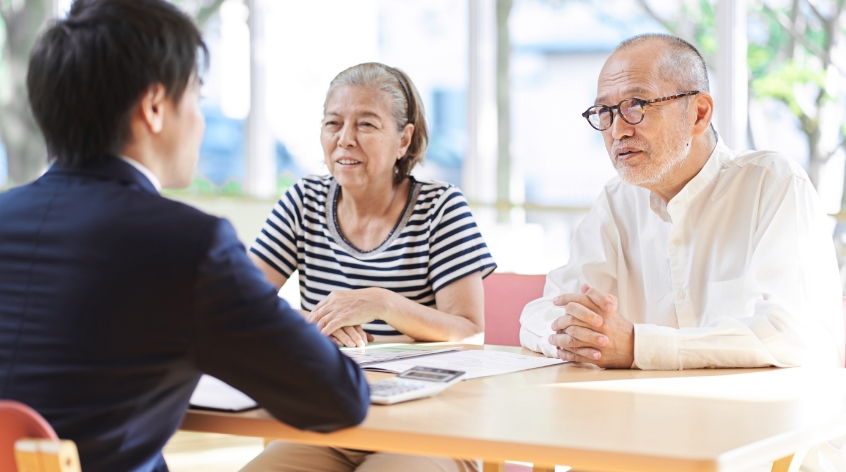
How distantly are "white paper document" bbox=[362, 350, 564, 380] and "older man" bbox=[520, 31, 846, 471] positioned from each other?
0.22 ft

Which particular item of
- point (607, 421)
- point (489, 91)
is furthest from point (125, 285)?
point (489, 91)

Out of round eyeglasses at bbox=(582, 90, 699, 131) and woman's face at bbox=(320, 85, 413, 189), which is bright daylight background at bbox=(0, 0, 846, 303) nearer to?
woman's face at bbox=(320, 85, 413, 189)

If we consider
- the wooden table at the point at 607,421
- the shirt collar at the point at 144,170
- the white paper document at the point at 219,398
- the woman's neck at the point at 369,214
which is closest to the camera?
the wooden table at the point at 607,421

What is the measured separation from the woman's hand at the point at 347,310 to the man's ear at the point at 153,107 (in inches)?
30.9

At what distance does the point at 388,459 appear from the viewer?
153cm

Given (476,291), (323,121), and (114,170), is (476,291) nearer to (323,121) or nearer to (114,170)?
(323,121)

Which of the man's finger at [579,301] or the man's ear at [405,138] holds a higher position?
the man's ear at [405,138]

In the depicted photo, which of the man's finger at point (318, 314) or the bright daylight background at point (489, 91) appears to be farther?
the bright daylight background at point (489, 91)

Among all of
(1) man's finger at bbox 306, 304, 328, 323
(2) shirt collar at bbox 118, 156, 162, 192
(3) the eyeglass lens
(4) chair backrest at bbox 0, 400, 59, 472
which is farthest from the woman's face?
(4) chair backrest at bbox 0, 400, 59, 472

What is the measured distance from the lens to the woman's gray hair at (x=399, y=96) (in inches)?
87.9

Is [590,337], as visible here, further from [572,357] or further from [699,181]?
[699,181]

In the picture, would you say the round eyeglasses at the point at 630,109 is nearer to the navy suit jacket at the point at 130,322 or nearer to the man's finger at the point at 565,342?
the man's finger at the point at 565,342

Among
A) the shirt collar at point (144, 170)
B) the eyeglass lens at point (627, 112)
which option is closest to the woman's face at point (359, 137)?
the eyeglass lens at point (627, 112)

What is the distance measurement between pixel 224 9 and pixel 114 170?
4.53 meters
